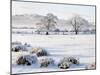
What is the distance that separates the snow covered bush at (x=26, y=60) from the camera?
2.41 meters

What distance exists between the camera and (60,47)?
2.57 metres

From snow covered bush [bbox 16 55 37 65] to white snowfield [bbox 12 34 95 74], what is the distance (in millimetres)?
33

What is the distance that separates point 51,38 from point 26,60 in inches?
14.8

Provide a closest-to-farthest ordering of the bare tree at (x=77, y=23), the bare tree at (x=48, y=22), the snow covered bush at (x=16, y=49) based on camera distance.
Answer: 1. the snow covered bush at (x=16, y=49)
2. the bare tree at (x=48, y=22)
3. the bare tree at (x=77, y=23)

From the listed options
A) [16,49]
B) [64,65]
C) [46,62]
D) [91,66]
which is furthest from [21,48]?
[91,66]

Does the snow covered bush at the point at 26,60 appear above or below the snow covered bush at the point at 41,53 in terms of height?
→ below

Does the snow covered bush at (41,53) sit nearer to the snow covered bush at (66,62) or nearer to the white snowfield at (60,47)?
the white snowfield at (60,47)

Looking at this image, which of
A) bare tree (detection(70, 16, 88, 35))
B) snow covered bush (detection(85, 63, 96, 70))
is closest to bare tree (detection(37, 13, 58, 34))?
bare tree (detection(70, 16, 88, 35))

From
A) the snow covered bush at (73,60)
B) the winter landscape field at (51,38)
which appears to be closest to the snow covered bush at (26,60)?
the winter landscape field at (51,38)

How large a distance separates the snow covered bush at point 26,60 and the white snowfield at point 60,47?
0.11 ft

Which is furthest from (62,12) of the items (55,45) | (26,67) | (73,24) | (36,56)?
(26,67)

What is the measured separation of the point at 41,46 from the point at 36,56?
124 millimetres

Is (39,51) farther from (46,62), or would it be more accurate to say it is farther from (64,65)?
(64,65)

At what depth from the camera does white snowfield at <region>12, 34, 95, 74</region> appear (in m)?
2.43
